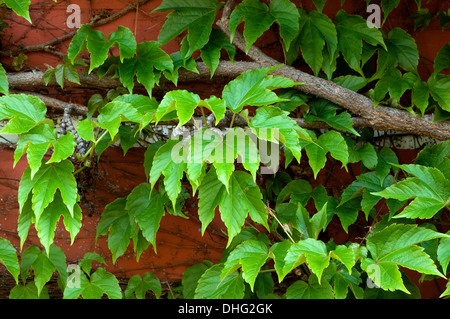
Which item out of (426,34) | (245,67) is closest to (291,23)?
(245,67)

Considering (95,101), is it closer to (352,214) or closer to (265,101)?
(265,101)

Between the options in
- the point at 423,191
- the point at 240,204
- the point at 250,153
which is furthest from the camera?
the point at 423,191

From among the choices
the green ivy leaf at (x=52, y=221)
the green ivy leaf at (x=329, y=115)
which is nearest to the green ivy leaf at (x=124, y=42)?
the green ivy leaf at (x=52, y=221)

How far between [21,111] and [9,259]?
1.41ft

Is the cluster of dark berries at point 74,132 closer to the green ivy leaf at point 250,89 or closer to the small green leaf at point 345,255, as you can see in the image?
the green ivy leaf at point 250,89

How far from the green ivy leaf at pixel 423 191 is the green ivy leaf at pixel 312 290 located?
0.27m

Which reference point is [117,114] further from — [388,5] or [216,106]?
[388,5]

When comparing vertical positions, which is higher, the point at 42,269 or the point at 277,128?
the point at 277,128

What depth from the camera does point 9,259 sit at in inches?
55.5

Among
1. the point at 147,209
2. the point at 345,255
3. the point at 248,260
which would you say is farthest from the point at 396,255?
the point at 147,209

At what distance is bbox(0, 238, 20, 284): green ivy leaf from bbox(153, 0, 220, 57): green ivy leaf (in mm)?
778

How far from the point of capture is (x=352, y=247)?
1307mm

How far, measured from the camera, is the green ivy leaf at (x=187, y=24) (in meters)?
1.61

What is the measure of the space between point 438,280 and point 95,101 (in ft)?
4.72
